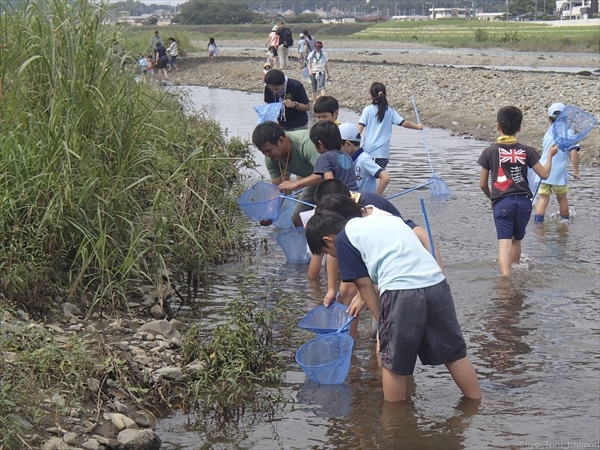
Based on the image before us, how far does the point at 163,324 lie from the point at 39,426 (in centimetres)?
165

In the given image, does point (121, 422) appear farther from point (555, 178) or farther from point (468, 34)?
point (468, 34)

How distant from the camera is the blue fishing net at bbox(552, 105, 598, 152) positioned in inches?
351

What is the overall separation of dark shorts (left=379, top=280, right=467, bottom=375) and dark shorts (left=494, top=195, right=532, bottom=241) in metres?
2.68

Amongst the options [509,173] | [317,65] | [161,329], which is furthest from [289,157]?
[317,65]

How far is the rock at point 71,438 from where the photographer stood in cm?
436

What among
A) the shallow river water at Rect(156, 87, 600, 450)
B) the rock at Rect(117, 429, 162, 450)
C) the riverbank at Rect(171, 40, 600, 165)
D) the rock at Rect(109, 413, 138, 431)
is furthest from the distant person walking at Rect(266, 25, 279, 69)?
the rock at Rect(117, 429, 162, 450)

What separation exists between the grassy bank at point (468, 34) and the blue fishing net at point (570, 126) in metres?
18.4

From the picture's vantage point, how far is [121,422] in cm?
468

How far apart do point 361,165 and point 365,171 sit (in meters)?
0.06

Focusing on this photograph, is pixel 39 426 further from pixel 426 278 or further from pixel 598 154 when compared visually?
pixel 598 154

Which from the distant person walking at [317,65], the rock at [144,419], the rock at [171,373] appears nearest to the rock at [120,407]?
the rock at [144,419]

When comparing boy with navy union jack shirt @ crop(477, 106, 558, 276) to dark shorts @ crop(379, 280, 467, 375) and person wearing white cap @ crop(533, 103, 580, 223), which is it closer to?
person wearing white cap @ crop(533, 103, 580, 223)

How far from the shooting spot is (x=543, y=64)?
3959 centimetres

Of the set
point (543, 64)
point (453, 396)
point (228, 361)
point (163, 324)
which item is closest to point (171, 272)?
point (163, 324)
